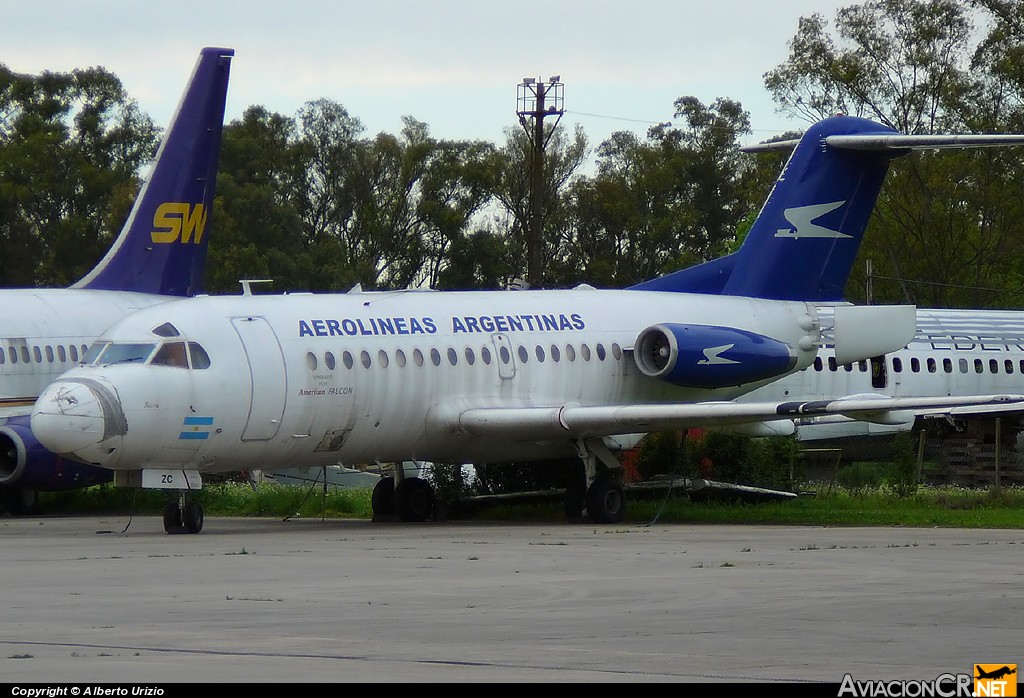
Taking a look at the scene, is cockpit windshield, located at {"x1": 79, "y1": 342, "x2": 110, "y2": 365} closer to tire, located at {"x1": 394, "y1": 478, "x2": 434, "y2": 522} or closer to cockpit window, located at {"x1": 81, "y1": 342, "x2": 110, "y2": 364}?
cockpit window, located at {"x1": 81, "y1": 342, "x2": 110, "y2": 364}

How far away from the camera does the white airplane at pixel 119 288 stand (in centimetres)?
2770

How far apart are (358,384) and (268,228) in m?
49.1

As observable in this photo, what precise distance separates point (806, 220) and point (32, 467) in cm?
1290

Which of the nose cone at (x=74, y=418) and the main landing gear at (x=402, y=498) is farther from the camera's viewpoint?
the main landing gear at (x=402, y=498)

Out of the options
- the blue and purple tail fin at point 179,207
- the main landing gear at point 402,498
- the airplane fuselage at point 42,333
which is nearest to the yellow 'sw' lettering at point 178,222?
the blue and purple tail fin at point 179,207

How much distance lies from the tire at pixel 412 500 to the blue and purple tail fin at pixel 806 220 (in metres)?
5.32

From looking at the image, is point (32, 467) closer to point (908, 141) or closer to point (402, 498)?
point (402, 498)

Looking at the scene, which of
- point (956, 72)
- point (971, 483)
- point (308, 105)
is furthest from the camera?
point (308, 105)

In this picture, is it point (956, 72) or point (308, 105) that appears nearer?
point (956, 72)

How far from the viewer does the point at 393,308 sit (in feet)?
85.0

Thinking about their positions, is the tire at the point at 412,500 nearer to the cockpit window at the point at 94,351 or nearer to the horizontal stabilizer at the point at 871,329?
the cockpit window at the point at 94,351

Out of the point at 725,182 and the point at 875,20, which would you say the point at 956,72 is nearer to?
the point at 875,20

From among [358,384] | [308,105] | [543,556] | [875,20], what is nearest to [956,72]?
[875,20]

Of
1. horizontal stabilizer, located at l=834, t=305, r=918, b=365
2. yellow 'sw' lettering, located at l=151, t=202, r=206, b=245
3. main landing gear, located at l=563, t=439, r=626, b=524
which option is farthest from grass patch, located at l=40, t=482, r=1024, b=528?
yellow 'sw' lettering, located at l=151, t=202, r=206, b=245
